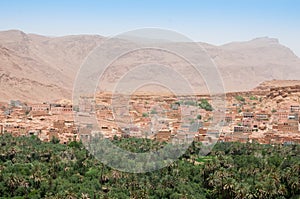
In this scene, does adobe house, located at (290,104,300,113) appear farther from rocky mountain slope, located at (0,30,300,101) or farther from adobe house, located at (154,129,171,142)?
rocky mountain slope, located at (0,30,300,101)

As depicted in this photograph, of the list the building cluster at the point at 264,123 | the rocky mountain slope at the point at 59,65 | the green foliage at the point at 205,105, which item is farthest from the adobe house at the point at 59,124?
the rocky mountain slope at the point at 59,65

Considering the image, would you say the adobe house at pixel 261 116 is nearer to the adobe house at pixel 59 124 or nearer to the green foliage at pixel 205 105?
the green foliage at pixel 205 105

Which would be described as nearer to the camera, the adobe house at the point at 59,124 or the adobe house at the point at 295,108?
the adobe house at the point at 59,124

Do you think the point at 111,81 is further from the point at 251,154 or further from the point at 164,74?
the point at 251,154

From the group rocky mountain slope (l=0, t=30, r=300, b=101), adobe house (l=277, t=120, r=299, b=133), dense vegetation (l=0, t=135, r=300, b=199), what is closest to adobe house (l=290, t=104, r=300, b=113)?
adobe house (l=277, t=120, r=299, b=133)

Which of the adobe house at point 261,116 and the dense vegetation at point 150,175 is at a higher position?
the adobe house at point 261,116

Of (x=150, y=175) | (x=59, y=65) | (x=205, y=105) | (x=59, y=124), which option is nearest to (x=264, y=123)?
(x=205, y=105)

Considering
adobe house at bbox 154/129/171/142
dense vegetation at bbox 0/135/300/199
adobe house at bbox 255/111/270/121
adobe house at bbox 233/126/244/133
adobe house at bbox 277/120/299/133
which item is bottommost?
dense vegetation at bbox 0/135/300/199
